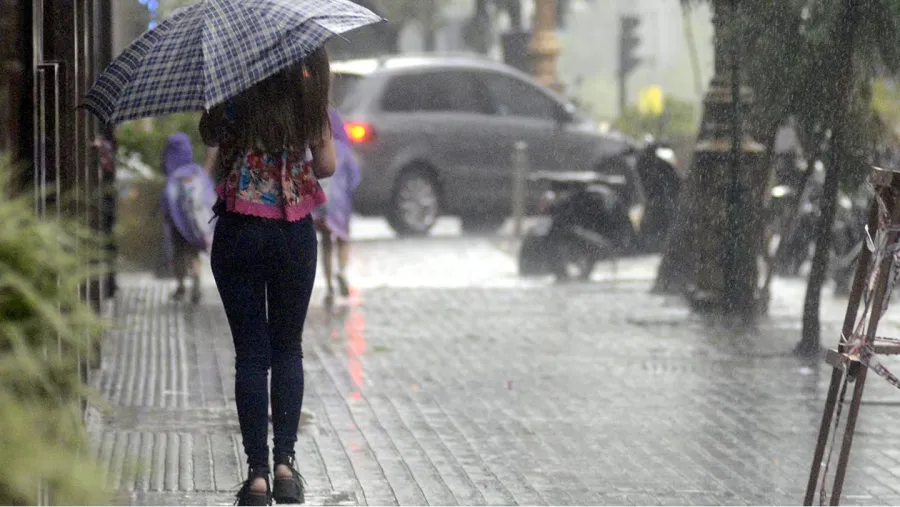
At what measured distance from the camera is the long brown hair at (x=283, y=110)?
5004mm

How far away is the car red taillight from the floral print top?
1326cm

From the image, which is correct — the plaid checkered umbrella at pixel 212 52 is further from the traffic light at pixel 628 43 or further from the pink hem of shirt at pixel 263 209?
the traffic light at pixel 628 43

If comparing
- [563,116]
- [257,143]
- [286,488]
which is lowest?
[286,488]

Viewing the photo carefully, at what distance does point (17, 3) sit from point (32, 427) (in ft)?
6.69

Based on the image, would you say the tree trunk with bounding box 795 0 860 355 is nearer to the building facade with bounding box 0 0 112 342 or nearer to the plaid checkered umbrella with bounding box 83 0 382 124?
the building facade with bounding box 0 0 112 342

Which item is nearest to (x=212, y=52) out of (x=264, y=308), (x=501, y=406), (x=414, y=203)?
(x=264, y=308)

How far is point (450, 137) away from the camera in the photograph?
1923 cm

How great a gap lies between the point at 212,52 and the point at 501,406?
10.5ft

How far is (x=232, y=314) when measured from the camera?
5.13 metres

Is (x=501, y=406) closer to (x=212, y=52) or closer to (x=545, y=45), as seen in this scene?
(x=212, y=52)

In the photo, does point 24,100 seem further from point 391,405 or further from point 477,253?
point 477,253

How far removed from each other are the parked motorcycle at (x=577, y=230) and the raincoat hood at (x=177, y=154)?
3.65 m

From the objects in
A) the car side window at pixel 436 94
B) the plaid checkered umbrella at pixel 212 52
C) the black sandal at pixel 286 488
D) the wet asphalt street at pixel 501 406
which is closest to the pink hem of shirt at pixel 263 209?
the plaid checkered umbrella at pixel 212 52

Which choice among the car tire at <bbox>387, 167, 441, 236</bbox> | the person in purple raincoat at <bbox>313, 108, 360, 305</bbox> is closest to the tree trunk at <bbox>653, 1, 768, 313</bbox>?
the person in purple raincoat at <bbox>313, 108, 360, 305</bbox>
